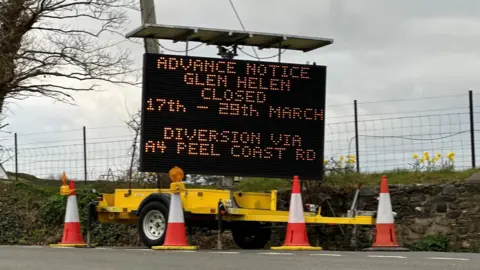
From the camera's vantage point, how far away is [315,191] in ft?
51.1

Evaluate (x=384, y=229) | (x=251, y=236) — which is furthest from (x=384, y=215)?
(x=251, y=236)

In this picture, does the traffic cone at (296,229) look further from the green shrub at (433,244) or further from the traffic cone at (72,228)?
the traffic cone at (72,228)

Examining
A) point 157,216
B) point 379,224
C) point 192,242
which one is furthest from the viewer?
point 192,242

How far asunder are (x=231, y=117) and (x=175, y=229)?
7.85 feet

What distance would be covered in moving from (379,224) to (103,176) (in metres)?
9.20

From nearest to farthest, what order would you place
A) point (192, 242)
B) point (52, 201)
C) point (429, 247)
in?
point (429, 247)
point (192, 242)
point (52, 201)

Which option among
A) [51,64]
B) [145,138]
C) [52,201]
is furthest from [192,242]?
[51,64]

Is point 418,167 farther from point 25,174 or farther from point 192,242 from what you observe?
point 25,174

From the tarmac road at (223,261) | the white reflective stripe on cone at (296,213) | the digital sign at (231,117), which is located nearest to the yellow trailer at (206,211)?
the white reflective stripe on cone at (296,213)

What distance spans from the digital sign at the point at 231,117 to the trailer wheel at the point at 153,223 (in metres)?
0.66

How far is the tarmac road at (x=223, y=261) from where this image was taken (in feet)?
29.0

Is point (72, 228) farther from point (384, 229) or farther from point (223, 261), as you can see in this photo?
point (384, 229)

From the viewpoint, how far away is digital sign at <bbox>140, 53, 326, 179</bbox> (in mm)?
13406

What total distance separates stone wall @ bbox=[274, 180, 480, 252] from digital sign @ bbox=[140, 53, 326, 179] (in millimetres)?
1677
